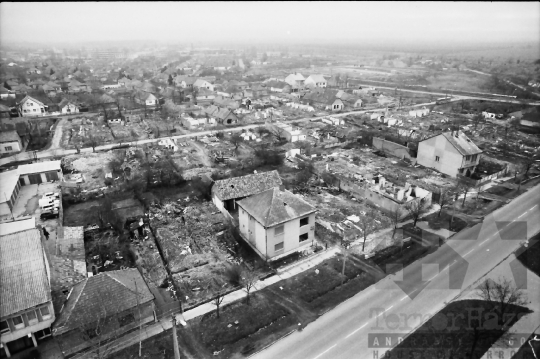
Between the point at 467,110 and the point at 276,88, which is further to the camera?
the point at 276,88

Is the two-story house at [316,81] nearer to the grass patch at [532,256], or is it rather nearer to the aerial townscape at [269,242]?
the aerial townscape at [269,242]

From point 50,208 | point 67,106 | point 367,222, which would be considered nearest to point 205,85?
point 67,106

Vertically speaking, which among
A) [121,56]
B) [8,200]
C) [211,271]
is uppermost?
[121,56]

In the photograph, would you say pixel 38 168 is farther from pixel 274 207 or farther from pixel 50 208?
pixel 274 207

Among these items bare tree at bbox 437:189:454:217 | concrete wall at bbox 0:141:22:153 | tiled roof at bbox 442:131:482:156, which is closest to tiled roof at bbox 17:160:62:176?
concrete wall at bbox 0:141:22:153

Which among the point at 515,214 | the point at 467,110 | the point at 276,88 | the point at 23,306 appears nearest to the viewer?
the point at 23,306

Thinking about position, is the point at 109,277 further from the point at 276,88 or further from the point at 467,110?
the point at 276,88

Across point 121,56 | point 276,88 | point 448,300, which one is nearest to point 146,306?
point 448,300

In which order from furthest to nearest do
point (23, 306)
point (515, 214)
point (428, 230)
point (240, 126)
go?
point (240, 126) → point (515, 214) → point (428, 230) → point (23, 306)
